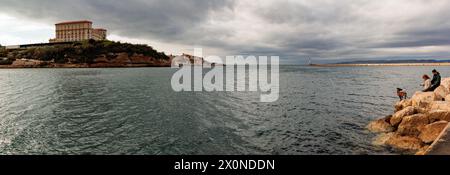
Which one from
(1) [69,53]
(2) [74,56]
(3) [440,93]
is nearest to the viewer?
(3) [440,93]

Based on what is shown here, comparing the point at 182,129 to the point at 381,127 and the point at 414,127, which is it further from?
the point at 414,127

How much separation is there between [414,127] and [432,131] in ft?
5.16

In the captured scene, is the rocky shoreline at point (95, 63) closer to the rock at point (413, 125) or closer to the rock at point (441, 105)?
the rock at point (413, 125)

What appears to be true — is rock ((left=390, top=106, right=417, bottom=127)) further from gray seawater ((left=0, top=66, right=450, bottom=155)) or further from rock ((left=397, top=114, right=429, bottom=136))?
gray seawater ((left=0, top=66, right=450, bottom=155))

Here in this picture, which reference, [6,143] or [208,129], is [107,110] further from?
[208,129]

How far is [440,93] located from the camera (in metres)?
21.4

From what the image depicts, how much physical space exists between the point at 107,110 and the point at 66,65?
Answer: 564 ft

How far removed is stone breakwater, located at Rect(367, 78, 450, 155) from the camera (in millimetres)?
13938

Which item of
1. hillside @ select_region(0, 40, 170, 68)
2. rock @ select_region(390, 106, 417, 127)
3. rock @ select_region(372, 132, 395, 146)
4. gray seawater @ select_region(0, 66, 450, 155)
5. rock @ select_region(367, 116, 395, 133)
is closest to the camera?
gray seawater @ select_region(0, 66, 450, 155)

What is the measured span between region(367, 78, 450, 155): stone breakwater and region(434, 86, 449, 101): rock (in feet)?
3.37

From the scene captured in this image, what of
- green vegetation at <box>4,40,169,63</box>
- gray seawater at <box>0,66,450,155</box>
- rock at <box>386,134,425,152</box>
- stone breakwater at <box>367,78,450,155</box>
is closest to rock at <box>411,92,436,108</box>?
stone breakwater at <box>367,78,450,155</box>

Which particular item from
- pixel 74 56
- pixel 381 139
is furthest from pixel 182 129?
pixel 74 56
